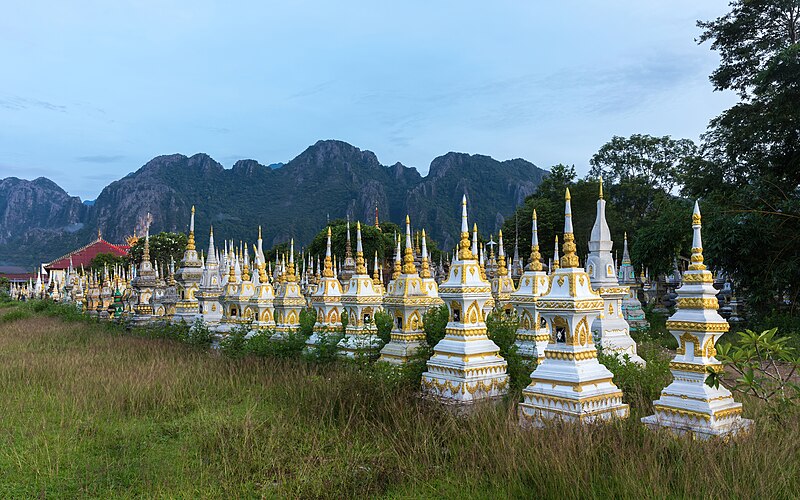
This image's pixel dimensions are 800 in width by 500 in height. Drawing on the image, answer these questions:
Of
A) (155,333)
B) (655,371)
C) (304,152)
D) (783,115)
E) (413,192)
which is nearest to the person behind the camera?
(655,371)

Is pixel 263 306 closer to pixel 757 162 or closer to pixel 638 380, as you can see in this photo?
pixel 638 380

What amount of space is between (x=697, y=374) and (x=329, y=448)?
3472mm

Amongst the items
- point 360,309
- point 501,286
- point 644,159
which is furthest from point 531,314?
point 644,159

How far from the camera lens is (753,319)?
1695 centimetres

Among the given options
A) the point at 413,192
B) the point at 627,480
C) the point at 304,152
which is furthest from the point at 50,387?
the point at 304,152

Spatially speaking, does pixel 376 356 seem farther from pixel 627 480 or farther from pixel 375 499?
pixel 627 480

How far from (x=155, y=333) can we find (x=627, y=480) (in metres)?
13.1

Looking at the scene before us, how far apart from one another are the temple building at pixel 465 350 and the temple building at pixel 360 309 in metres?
2.27

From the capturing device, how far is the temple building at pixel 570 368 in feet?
18.2

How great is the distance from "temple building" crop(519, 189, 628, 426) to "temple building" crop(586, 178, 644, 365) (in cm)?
277

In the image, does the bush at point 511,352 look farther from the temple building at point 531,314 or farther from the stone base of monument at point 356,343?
the stone base of monument at point 356,343

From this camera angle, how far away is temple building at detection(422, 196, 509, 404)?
6.83m

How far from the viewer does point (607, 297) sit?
364 inches

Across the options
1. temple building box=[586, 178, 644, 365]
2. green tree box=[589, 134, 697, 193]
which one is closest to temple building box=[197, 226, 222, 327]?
temple building box=[586, 178, 644, 365]
